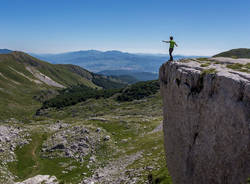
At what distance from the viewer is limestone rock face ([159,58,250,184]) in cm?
1209

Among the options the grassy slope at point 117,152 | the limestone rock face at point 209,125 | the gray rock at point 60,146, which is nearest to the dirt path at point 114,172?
the grassy slope at point 117,152

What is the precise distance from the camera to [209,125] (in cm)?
1469

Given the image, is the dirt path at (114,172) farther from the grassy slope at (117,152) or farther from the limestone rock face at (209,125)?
the limestone rock face at (209,125)

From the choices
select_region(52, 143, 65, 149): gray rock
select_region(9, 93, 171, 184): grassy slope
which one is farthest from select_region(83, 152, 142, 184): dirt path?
select_region(52, 143, 65, 149): gray rock

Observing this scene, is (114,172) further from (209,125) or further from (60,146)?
(209,125)

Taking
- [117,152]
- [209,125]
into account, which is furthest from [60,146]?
[209,125]

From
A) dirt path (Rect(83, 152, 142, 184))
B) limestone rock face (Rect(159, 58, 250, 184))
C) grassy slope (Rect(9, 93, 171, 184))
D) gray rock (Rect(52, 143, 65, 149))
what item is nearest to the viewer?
limestone rock face (Rect(159, 58, 250, 184))

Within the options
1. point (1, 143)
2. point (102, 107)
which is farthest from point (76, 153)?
point (102, 107)

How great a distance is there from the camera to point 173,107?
832 inches

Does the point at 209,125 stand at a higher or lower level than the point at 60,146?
higher

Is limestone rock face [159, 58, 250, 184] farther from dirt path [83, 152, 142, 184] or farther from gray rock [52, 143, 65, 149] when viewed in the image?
gray rock [52, 143, 65, 149]

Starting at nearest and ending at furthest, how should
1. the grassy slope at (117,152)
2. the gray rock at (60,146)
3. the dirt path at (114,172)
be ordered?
the dirt path at (114,172), the grassy slope at (117,152), the gray rock at (60,146)

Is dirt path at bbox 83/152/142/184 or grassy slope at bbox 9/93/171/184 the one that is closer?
dirt path at bbox 83/152/142/184

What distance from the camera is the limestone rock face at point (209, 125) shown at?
12086mm
